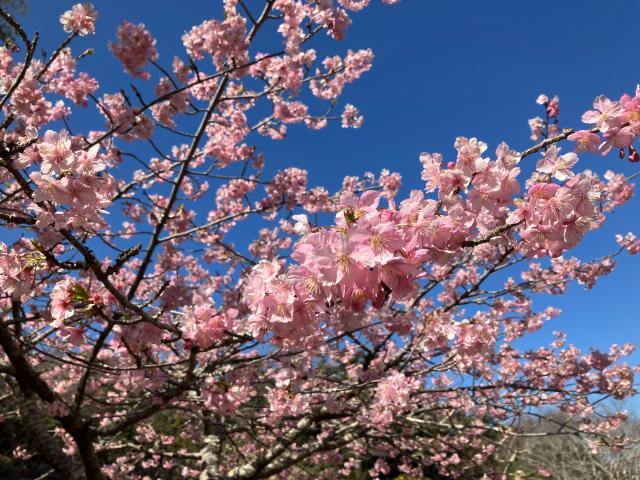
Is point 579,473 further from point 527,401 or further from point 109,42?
point 109,42

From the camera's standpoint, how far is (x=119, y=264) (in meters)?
1.70

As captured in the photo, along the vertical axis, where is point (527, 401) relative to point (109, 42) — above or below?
below

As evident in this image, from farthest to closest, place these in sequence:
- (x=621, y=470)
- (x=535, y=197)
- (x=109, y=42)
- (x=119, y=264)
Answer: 1. (x=621, y=470)
2. (x=109, y=42)
3. (x=119, y=264)
4. (x=535, y=197)

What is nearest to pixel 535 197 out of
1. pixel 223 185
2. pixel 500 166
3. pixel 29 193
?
pixel 500 166

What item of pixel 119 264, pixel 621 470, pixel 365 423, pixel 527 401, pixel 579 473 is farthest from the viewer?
pixel 579 473

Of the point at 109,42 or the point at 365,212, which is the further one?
the point at 109,42

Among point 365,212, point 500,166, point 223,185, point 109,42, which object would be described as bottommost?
point 365,212

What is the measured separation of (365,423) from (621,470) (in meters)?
9.42

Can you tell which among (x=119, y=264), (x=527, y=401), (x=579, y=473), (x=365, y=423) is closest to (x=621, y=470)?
(x=579, y=473)

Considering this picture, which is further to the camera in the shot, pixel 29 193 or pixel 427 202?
pixel 29 193

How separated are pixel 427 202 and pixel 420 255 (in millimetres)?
198

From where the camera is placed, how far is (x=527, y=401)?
18.4 feet

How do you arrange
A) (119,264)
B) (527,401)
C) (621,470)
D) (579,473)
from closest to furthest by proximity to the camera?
(119,264), (527,401), (621,470), (579,473)

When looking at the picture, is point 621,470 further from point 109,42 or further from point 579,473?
point 109,42
